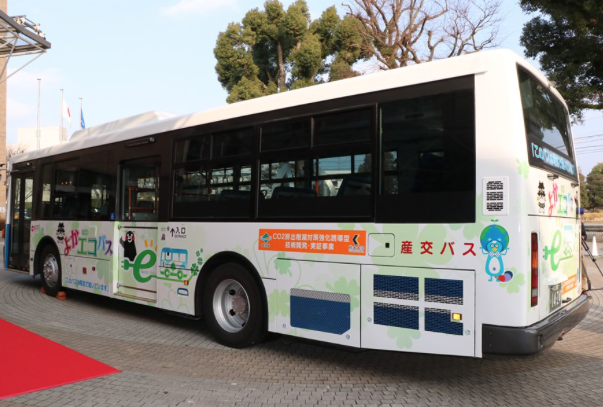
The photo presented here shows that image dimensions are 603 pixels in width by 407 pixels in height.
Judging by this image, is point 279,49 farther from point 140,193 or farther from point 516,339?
point 516,339

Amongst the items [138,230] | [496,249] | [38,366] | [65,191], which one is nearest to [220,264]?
[138,230]

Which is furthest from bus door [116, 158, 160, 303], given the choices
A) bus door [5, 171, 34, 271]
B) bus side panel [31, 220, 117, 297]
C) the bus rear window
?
the bus rear window

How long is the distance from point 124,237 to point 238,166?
2.68m

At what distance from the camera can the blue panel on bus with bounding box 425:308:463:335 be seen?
3.88 meters

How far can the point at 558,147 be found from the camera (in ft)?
16.2

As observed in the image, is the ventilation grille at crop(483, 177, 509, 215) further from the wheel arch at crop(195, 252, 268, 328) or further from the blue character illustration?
the wheel arch at crop(195, 252, 268, 328)

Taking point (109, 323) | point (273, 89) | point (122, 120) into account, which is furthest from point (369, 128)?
point (273, 89)

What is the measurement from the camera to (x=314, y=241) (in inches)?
191

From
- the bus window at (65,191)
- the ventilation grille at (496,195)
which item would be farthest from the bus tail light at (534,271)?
the bus window at (65,191)

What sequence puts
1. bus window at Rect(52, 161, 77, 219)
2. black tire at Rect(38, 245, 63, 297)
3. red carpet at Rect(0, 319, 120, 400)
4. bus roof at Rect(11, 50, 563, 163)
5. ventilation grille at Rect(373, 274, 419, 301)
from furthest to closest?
1. black tire at Rect(38, 245, 63, 297)
2. bus window at Rect(52, 161, 77, 219)
3. red carpet at Rect(0, 319, 120, 400)
4. ventilation grille at Rect(373, 274, 419, 301)
5. bus roof at Rect(11, 50, 563, 163)

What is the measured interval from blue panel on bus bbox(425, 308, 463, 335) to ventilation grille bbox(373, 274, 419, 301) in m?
0.17

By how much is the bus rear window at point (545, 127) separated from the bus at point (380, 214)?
0.03 m

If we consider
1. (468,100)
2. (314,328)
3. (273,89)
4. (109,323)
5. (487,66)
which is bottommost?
(109,323)

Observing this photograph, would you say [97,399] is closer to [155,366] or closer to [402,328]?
[155,366]
